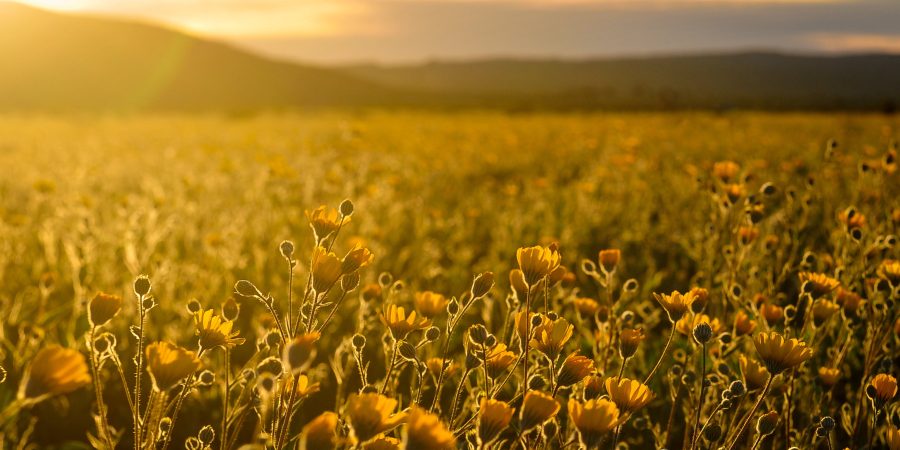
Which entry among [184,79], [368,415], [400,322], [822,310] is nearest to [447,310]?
[400,322]

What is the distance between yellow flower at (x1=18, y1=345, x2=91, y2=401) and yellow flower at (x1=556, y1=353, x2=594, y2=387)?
677 mm

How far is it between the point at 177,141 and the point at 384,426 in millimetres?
10074

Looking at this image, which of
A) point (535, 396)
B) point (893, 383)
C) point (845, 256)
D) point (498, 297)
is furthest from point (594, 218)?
point (535, 396)

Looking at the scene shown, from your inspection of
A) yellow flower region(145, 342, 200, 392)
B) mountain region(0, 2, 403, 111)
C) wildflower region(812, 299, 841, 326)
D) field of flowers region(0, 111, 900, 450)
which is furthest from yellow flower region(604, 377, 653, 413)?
mountain region(0, 2, 403, 111)

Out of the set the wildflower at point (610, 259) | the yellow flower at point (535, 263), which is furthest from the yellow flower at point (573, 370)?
the wildflower at point (610, 259)

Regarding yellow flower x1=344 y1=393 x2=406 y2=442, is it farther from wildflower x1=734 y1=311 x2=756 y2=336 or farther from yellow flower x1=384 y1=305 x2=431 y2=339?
wildflower x1=734 y1=311 x2=756 y2=336

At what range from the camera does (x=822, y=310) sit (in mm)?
1683

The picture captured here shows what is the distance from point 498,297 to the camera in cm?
285

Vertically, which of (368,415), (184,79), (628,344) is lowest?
(184,79)

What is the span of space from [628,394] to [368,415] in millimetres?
430

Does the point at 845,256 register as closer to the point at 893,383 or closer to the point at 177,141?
the point at 893,383

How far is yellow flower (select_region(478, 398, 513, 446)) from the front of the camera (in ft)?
2.74

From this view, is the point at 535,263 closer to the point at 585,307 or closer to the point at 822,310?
the point at 585,307

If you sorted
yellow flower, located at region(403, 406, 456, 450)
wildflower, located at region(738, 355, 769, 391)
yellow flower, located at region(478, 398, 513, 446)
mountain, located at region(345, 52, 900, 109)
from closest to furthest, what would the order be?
yellow flower, located at region(403, 406, 456, 450) → yellow flower, located at region(478, 398, 513, 446) → wildflower, located at region(738, 355, 769, 391) → mountain, located at region(345, 52, 900, 109)
